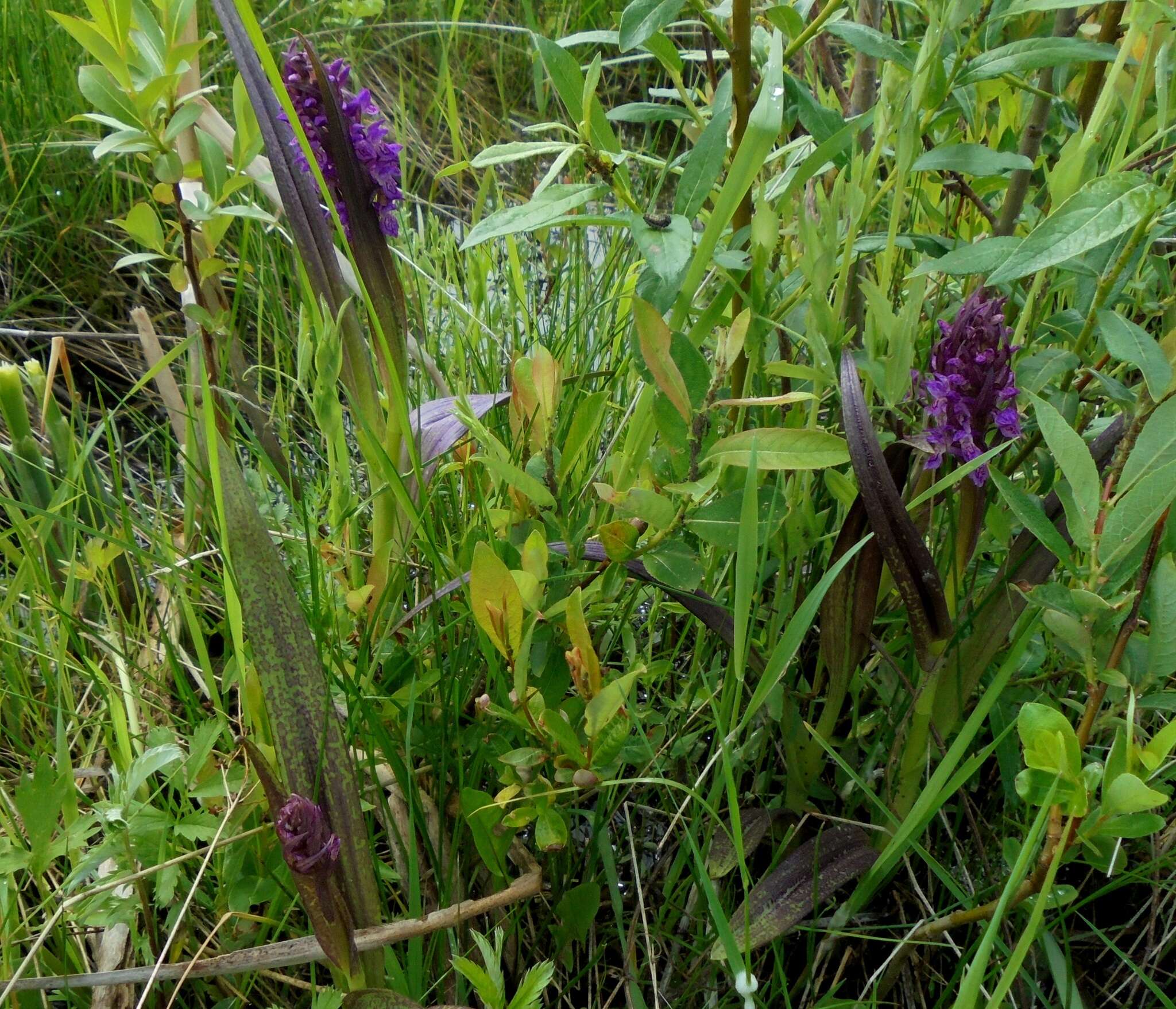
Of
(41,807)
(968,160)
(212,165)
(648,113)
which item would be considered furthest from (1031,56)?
(41,807)

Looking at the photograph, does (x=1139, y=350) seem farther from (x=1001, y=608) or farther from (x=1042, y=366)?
(x=1001, y=608)

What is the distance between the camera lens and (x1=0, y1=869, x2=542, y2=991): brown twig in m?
0.62

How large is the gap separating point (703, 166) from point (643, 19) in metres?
0.10

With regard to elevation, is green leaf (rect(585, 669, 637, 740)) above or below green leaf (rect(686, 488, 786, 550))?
below

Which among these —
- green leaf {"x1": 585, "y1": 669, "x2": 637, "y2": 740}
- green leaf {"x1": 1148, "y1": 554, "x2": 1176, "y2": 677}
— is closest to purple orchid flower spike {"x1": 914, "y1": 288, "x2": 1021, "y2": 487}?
→ green leaf {"x1": 1148, "y1": 554, "x2": 1176, "y2": 677}

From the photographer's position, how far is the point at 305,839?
1.88 feet

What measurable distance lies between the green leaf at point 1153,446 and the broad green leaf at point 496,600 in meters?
0.37

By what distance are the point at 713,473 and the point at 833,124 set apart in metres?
0.33

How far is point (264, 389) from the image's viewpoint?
5.03 ft

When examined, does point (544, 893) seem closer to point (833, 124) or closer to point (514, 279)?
point (833, 124)

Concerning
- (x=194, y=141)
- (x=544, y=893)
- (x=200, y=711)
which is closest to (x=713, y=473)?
(x=544, y=893)

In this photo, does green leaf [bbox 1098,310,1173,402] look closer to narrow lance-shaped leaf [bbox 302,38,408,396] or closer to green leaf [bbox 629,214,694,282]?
green leaf [bbox 629,214,694,282]

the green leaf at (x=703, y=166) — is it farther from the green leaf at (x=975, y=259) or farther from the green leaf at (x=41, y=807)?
the green leaf at (x=41, y=807)

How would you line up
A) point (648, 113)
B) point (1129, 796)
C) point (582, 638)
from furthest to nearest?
point (648, 113) < point (582, 638) < point (1129, 796)
